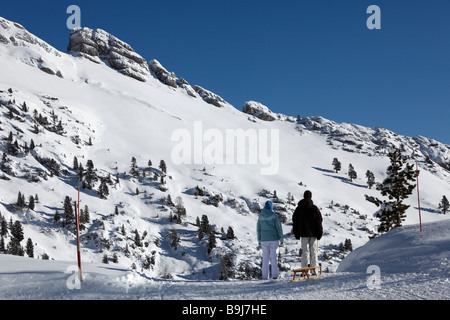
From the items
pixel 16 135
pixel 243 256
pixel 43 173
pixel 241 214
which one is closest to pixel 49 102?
pixel 16 135

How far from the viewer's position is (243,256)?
8956 cm

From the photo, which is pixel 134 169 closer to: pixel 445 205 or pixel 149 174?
pixel 149 174

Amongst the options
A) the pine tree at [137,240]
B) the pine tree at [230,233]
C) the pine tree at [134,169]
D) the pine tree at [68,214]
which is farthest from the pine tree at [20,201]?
the pine tree at [230,233]

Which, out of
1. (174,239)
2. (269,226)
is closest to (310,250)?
(269,226)

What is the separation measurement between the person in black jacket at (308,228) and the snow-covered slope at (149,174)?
1555 inches

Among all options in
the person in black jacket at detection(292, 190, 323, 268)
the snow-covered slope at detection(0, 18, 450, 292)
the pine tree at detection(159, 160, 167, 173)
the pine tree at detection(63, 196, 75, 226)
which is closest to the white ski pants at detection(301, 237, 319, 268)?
the person in black jacket at detection(292, 190, 323, 268)

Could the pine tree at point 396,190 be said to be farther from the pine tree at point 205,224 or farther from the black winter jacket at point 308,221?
the pine tree at point 205,224

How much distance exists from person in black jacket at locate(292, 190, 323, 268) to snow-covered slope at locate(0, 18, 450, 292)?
39.5m

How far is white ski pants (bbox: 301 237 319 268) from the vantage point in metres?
9.69

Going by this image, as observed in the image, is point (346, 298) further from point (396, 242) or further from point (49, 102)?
point (49, 102)

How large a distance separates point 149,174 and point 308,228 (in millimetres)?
108453

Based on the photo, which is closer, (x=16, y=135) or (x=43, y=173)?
(x=43, y=173)
